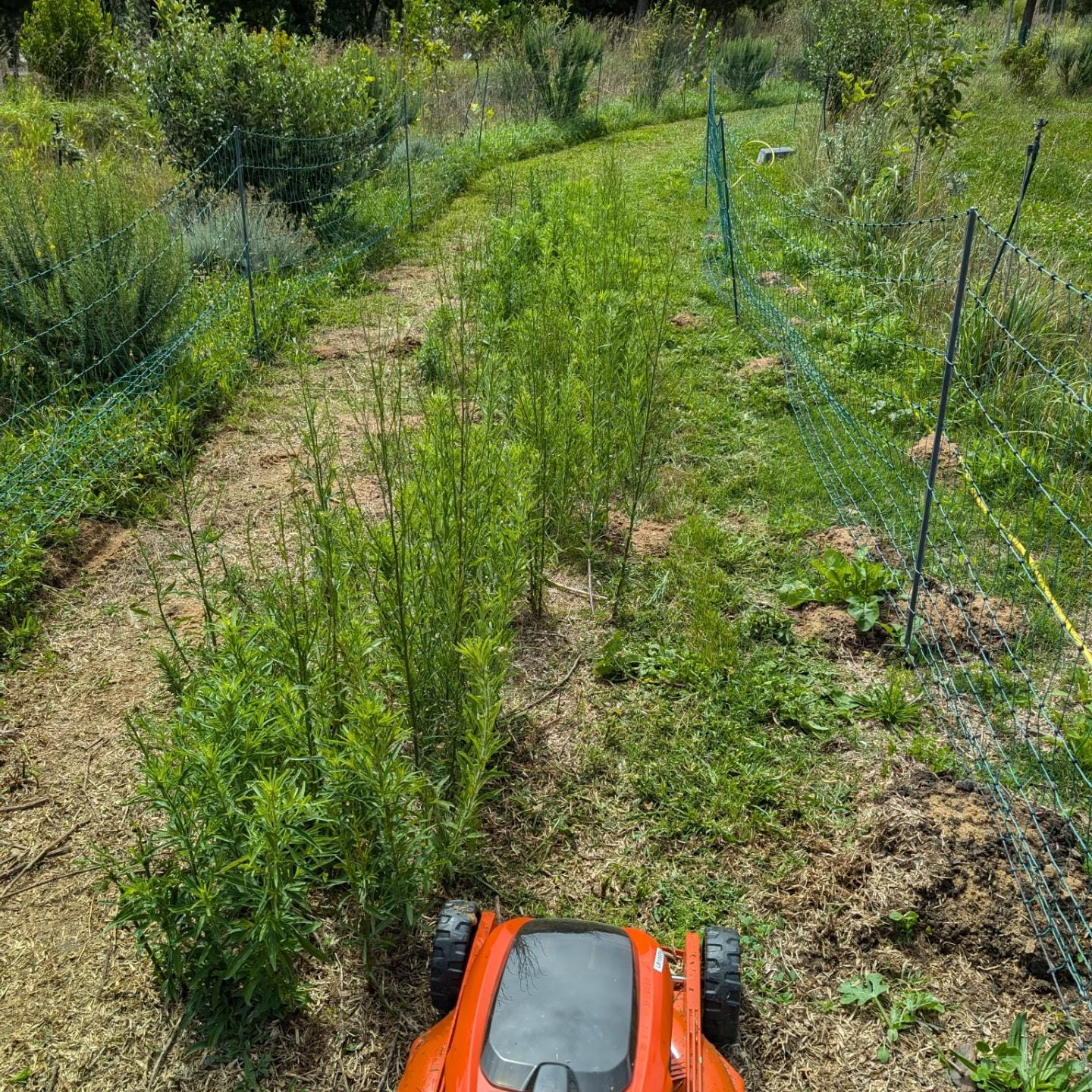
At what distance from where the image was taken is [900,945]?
8.75 ft

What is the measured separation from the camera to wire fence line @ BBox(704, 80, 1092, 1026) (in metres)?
3.01

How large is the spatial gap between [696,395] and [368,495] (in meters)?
2.18

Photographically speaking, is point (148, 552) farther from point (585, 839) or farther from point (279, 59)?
point (279, 59)

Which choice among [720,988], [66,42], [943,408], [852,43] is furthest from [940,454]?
[66,42]

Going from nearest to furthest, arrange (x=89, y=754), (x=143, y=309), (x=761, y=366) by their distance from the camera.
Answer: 1. (x=89, y=754)
2. (x=143, y=309)
3. (x=761, y=366)

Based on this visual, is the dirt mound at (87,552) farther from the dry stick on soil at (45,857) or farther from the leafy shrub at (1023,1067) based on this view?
the leafy shrub at (1023,1067)

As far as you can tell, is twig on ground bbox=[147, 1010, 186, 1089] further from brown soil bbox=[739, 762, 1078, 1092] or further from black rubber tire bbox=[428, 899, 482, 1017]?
brown soil bbox=[739, 762, 1078, 1092]

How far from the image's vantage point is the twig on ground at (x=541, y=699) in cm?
337

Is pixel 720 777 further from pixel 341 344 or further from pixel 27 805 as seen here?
pixel 341 344

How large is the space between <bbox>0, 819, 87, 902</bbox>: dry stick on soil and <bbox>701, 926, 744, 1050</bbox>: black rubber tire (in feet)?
6.22

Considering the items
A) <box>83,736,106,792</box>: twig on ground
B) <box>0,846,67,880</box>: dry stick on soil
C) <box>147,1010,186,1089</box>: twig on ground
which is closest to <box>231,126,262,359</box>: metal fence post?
<box>83,736,106,792</box>: twig on ground

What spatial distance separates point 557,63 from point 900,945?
599 inches

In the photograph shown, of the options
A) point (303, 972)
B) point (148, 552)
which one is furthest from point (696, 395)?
point (303, 972)

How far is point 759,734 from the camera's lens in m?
3.38
